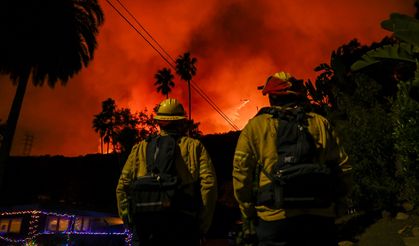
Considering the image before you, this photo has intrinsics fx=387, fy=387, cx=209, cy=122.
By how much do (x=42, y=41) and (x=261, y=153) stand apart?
983 inches

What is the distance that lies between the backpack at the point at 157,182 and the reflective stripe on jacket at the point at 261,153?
0.86 meters

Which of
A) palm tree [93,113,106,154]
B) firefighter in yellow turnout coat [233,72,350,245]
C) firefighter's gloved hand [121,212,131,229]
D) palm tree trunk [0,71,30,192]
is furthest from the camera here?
palm tree [93,113,106,154]

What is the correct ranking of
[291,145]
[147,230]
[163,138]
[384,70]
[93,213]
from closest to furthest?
[291,145] → [147,230] → [163,138] → [93,213] → [384,70]

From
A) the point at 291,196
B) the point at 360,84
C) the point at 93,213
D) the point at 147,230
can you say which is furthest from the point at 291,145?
the point at 93,213

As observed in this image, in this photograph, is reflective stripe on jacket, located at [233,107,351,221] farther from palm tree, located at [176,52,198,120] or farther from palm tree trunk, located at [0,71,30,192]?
palm tree, located at [176,52,198,120]

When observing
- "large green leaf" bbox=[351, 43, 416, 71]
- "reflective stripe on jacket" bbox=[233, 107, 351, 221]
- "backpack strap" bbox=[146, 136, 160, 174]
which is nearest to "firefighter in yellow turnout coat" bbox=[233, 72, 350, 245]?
"reflective stripe on jacket" bbox=[233, 107, 351, 221]

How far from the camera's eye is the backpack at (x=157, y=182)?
3707mm

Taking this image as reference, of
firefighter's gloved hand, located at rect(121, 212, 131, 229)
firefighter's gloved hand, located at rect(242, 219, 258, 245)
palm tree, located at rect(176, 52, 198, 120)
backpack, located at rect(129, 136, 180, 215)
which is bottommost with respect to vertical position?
firefighter's gloved hand, located at rect(242, 219, 258, 245)

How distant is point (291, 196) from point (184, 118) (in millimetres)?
1959

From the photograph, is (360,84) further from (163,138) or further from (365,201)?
(163,138)

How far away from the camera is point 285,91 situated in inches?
131

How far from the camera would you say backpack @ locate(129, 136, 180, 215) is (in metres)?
3.71

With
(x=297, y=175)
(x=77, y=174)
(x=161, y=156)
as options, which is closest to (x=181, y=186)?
(x=161, y=156)

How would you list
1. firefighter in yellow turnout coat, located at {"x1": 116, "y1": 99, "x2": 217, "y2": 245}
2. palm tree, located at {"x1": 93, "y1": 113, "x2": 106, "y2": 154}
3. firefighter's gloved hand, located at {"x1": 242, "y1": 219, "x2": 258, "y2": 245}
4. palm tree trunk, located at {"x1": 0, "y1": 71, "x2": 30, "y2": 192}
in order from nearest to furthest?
firefighter's gloved hand, located at {"x1": 242, "y1": 219, "x2": 258, "y2": 245} → firefighter in yellow turnout coat, located at {"x1": 116, "y1": 99, "x2": 217, "y2": 245} → palm tree trunk, located at {"x1": 0, "y1": 71, "x2": 30, "y2": 192} → palm tree, located at {"x1": 93, "y1": 113, "x2": 106, "y2": 154}
